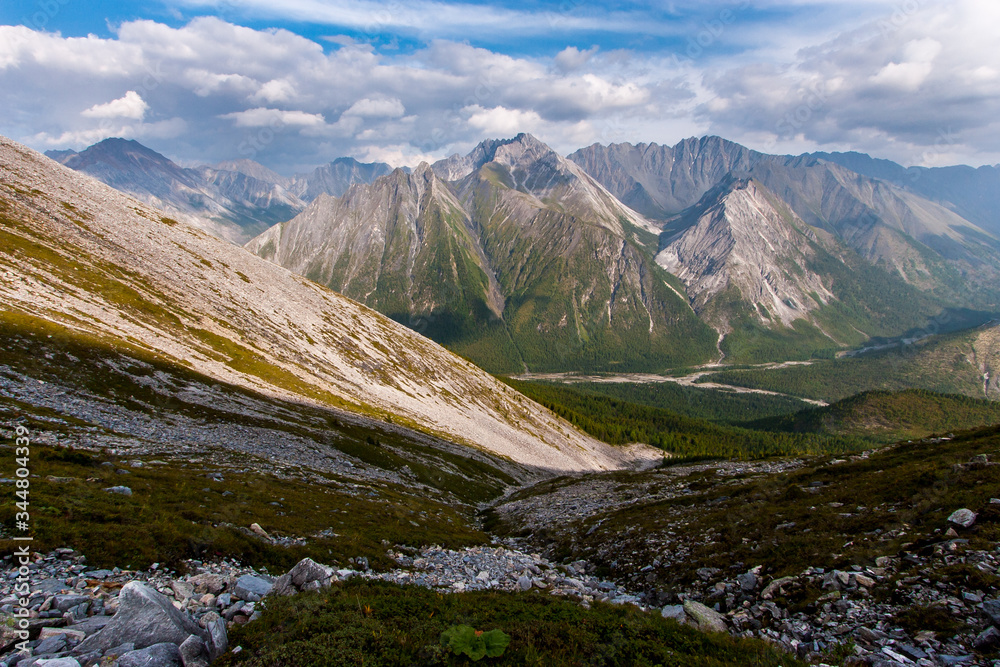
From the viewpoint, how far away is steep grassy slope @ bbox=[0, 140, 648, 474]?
6594 centimetres

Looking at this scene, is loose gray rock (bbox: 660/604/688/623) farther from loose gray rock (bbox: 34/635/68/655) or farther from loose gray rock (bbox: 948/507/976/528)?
loose gray rock (bbox: 34/635/68/655)

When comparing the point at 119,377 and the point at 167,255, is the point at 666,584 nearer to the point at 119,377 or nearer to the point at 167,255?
the point at 119,377

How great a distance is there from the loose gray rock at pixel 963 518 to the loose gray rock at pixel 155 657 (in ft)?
86.6

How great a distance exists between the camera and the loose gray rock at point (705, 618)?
15.3 meters

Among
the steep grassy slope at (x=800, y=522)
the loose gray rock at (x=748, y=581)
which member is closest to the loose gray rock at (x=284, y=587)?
the steep grassy slope at (x=800, y=522)

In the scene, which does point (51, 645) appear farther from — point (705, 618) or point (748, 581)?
point (748, 581)

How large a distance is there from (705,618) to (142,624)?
56.6 ft

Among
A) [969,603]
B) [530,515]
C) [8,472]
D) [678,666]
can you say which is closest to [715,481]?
[530,515]

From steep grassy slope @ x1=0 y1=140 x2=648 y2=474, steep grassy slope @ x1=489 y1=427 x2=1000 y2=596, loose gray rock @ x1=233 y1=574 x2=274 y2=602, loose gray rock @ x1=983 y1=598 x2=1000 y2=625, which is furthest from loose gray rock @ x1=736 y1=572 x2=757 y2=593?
steep grassy slope @ x1=0 y1=140 x2=648 y2=474

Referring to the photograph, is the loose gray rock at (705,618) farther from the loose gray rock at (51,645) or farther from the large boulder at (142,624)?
the loose gray rock at (51,645)

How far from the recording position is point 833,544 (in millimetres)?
19609

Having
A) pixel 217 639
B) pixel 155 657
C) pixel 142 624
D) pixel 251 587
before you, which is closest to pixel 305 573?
pixel 251 587

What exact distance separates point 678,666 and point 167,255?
118 m

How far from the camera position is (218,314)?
289 feet
